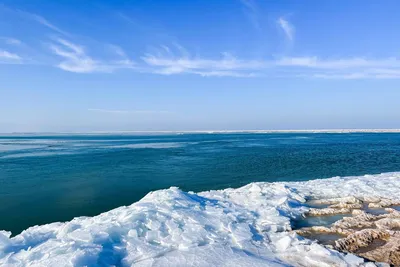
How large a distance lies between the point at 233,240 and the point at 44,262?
12.0 ft

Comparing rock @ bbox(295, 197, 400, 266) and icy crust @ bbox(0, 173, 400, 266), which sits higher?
icy crust @ bbox(0, 173, 400, 266)

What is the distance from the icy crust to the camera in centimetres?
525

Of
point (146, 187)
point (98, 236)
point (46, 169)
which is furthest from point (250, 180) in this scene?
point (46, 169)

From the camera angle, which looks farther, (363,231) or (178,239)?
(363,231)

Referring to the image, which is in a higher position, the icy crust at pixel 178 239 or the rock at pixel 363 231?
the icy crust at pixel 178 239

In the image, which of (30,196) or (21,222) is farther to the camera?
(30,196)

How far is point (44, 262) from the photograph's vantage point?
495cm

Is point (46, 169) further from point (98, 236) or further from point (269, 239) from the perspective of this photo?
point (269, 239)

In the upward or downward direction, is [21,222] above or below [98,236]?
below

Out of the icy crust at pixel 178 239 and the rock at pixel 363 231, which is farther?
the rock at pixel 363 231

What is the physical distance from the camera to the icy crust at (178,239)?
525 cm

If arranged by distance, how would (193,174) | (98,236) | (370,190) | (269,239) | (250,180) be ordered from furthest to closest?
(193,174)
(250,180)
(370,190)
(269,239)
(98,236)

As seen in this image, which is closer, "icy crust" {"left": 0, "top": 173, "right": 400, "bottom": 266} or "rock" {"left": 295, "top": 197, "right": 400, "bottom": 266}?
"icy crust" {"left": 0, "top": 173, "right": 400, "bottom": 266}

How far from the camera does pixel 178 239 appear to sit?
620 centimetres
